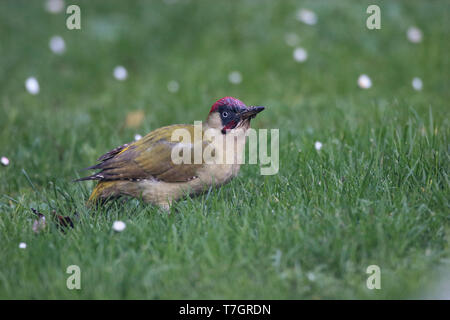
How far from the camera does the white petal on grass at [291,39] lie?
8.26m

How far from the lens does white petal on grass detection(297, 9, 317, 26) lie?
27.9 feet

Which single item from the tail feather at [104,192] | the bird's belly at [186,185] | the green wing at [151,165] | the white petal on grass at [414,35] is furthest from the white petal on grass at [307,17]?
the tail feather at [104,192]

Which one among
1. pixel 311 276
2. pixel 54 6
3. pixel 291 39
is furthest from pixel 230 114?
pixel 54 6

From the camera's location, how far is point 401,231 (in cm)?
350

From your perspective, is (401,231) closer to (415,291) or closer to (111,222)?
(415,291)

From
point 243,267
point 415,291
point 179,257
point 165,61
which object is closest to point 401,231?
point 415,291

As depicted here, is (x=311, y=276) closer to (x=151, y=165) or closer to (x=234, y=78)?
(x=151, y=165)

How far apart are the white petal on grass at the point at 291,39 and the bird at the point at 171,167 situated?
13.4ft

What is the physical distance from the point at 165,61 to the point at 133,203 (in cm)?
430

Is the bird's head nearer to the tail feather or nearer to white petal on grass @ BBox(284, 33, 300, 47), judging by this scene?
the tail feather

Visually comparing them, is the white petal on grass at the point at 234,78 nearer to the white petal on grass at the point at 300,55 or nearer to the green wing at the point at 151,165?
the white petal on grass at the point at 300,55

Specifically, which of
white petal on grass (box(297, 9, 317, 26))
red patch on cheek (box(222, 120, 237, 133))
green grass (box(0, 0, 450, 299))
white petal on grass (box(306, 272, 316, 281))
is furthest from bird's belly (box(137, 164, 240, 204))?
white petal on grass (box(297, 9, 317, 26))

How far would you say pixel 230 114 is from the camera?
4480mm

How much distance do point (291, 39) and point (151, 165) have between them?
466 centimetres
